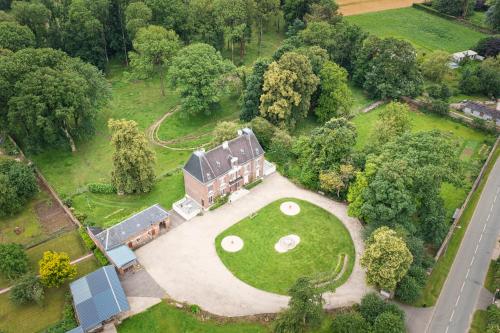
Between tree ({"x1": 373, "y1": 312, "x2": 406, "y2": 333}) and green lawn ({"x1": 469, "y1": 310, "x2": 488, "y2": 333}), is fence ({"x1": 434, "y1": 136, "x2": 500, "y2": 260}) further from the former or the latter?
tree ({"x1": 373, "y1": 312, "x2": 406, "y2": 333})

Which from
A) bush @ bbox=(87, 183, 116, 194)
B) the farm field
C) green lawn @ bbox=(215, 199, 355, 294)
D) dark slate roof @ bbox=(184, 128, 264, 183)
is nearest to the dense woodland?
bush @ bbox=(87, 183, 116, 194)

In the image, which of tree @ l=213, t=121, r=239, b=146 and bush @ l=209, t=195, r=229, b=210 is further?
tree @ l=213, t=121, r=239, b=146

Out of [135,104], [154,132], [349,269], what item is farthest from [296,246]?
[135,104]

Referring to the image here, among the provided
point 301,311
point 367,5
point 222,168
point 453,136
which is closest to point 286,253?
point 301,311

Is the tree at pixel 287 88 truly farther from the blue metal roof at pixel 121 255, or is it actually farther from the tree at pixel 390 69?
the blue metal roof at pixel 121 255

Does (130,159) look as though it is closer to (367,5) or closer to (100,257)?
(100,257)
